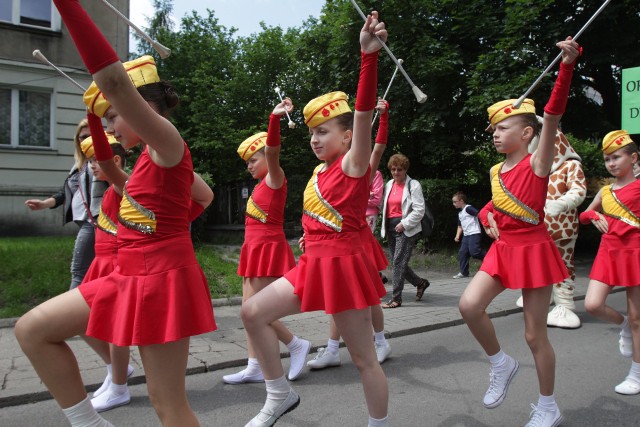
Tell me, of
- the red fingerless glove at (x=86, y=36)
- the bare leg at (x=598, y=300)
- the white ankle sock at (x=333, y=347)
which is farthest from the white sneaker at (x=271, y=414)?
the bare leg at (x=598, y=300)

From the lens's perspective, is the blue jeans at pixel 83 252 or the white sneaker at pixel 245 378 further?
the blue jeans at pixel 83 252

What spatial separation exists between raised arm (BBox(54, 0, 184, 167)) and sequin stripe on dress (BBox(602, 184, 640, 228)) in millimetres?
3974

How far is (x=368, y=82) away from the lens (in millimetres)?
2564

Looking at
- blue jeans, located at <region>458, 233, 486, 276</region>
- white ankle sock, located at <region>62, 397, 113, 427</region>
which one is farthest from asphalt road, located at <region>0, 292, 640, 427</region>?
blue jeans, located at <region>458, 233, 486, 276</region>

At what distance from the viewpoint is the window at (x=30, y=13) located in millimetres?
14055

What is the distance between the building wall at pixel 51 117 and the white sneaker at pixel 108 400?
460 inches

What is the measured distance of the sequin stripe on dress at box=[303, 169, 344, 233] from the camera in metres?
3.03

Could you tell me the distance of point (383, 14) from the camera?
1273 centimetres

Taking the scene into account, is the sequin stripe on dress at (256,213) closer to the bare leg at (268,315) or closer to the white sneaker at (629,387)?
the bare leg at (268,315)

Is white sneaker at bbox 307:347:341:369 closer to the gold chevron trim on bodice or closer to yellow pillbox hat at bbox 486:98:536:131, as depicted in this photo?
the gold chevron trim on bodice

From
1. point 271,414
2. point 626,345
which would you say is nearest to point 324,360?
point 271,414

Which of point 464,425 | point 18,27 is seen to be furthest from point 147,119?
point 18,27

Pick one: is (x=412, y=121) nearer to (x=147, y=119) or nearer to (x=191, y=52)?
(x=147, y=119)

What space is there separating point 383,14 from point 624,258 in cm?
985
